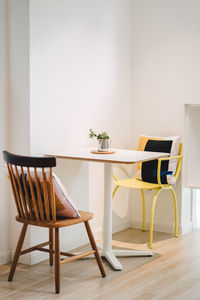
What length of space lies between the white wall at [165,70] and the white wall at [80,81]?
11cm

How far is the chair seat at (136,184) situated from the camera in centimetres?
421

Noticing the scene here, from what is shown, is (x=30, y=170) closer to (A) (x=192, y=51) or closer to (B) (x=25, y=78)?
(B) (x=25, y=78)

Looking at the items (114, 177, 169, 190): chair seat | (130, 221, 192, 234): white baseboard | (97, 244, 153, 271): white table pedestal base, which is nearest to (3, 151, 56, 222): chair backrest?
(97, 244, 153, 271): white table pedestal base

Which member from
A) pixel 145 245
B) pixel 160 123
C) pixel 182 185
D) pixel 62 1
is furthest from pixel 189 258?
pixel 62 1

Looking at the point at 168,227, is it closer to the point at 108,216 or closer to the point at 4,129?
the point at 108,216

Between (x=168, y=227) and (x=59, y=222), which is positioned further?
(x=168, y=227)

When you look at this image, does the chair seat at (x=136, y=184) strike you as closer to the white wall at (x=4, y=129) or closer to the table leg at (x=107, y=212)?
the table leg at (x=107, y=212)

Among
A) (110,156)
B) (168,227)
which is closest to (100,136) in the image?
(110,156)

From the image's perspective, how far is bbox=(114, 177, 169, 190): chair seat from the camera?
4.21 m

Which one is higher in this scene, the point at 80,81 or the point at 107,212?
the point at 80,81

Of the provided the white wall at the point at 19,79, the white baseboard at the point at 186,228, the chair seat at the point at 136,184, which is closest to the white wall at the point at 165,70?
the white baseboard at the point at 186,228

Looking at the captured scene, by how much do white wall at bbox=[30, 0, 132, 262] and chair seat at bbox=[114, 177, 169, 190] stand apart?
0.64 feet

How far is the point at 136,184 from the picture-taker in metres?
4.31

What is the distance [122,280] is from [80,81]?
64.8 inches
